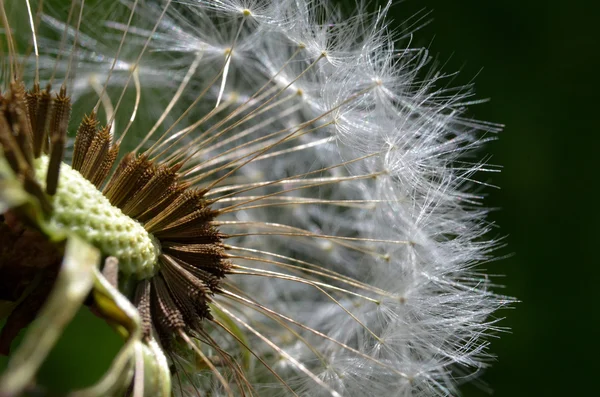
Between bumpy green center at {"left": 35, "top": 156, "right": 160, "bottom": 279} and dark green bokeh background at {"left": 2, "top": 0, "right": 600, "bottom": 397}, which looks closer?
bumpy green center at {"left": 35, "top": 156, "right": 160, "bottom": 279}

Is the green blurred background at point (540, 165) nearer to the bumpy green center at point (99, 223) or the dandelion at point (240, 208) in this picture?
the dandelion at point (240, 208)

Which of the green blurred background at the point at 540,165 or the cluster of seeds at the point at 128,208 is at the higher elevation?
the green blurred background at the point at 540,165

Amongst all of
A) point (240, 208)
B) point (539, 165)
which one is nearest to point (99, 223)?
point (240, 208)

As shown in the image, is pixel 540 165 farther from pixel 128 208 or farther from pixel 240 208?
pixel 128 208

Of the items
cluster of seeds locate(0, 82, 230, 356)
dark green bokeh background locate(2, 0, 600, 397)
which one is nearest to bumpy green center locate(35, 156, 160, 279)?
cluster of seeds locate(0, 82, 230, 356)

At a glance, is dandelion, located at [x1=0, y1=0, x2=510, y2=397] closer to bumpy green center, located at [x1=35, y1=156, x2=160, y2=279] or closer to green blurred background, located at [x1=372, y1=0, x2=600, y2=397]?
bumpy green center, located at [x1=35, y1=156, x2=160, y2=279]

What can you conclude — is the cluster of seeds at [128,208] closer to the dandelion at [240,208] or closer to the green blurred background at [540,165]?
the dandelion at [240,208]

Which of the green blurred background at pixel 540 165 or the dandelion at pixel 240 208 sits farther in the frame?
the green blurred background at pixel 540 165

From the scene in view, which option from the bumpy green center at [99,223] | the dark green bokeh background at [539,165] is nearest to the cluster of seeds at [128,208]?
the bumpy green center at [99,223]
